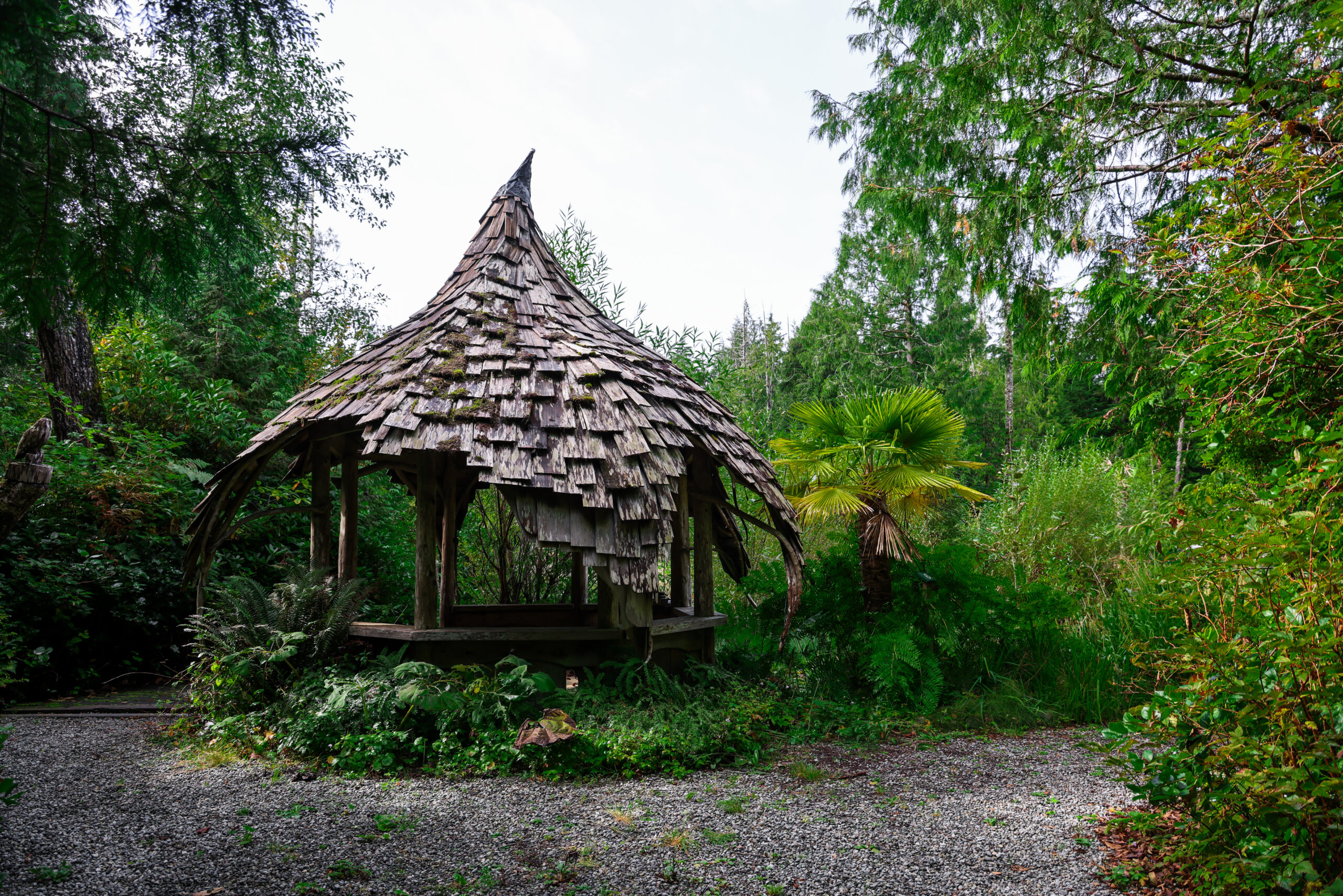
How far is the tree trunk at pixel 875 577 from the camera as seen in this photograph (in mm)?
6258

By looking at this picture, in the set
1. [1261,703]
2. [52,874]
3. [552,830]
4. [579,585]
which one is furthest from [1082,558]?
[52,874]

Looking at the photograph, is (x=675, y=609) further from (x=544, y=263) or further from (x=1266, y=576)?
(x=1266, y=576)

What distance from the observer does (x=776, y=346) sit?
27531 mm

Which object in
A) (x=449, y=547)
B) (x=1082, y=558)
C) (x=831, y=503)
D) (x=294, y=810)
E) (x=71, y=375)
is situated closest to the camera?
(x=294, y=810)

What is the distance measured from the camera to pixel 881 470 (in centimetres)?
618

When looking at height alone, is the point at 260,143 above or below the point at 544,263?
below

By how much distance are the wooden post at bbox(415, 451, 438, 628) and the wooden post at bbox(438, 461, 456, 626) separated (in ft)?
0.48

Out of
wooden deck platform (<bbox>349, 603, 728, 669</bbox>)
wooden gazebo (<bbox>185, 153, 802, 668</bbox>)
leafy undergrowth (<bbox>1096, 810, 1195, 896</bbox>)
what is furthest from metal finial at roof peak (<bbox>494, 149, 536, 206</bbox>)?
leafy undergrowth (<bbox>1096, 810, 1195, 896</bbox>)

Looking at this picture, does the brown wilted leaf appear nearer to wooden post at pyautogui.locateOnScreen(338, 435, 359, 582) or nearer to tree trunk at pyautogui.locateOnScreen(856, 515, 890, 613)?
wooden post at pyautogui.locateOnScreen(338, 435, 359, 582)

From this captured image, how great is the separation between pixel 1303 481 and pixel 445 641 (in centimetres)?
472

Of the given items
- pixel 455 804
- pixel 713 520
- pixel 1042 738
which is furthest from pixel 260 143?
pixel 1042 738

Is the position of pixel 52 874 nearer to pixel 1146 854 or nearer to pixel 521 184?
pixel 1146 854

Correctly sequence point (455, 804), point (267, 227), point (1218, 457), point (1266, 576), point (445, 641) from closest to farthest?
point (1266, 576)
point (455, 804)
point (1218, 457)
point (445, 641)
point (267, 227)

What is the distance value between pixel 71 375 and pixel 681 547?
22.5 ft
